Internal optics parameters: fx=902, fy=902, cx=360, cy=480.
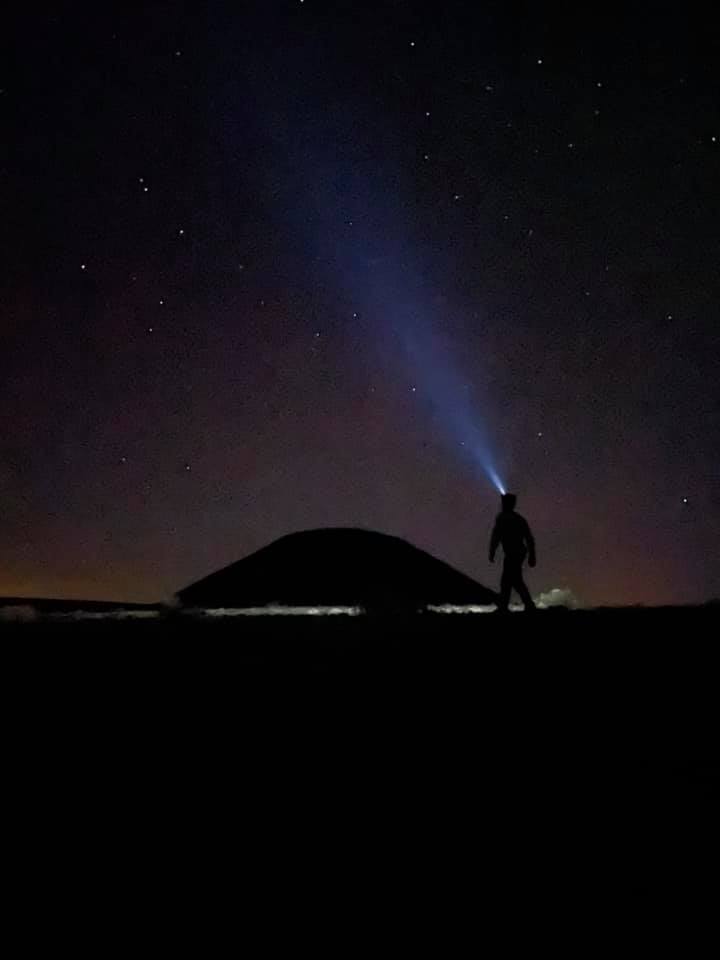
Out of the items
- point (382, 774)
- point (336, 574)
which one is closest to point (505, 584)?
point (382, 774)

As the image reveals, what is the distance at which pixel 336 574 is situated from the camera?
29.2 m

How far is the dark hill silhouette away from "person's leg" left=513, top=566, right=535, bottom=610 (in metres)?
12.7

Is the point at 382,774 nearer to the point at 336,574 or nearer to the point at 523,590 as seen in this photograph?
the point at 523,590

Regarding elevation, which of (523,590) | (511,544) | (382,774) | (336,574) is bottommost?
(382,774)

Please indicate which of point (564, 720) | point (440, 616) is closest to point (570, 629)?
point (440, 616)

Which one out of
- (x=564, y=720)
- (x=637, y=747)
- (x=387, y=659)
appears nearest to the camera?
(x=637, y=747)

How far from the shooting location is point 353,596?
25312mm

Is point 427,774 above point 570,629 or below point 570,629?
below

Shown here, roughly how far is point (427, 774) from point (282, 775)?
62 cm

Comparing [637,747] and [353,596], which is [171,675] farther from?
[353,596]

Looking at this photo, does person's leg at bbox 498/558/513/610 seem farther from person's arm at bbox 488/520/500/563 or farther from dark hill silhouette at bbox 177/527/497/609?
dark hill silhouette at bbox 177/527/497/609

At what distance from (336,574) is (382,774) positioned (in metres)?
25.4

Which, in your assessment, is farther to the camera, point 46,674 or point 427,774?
point 46,674

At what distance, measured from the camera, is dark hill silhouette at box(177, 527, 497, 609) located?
2697cm
